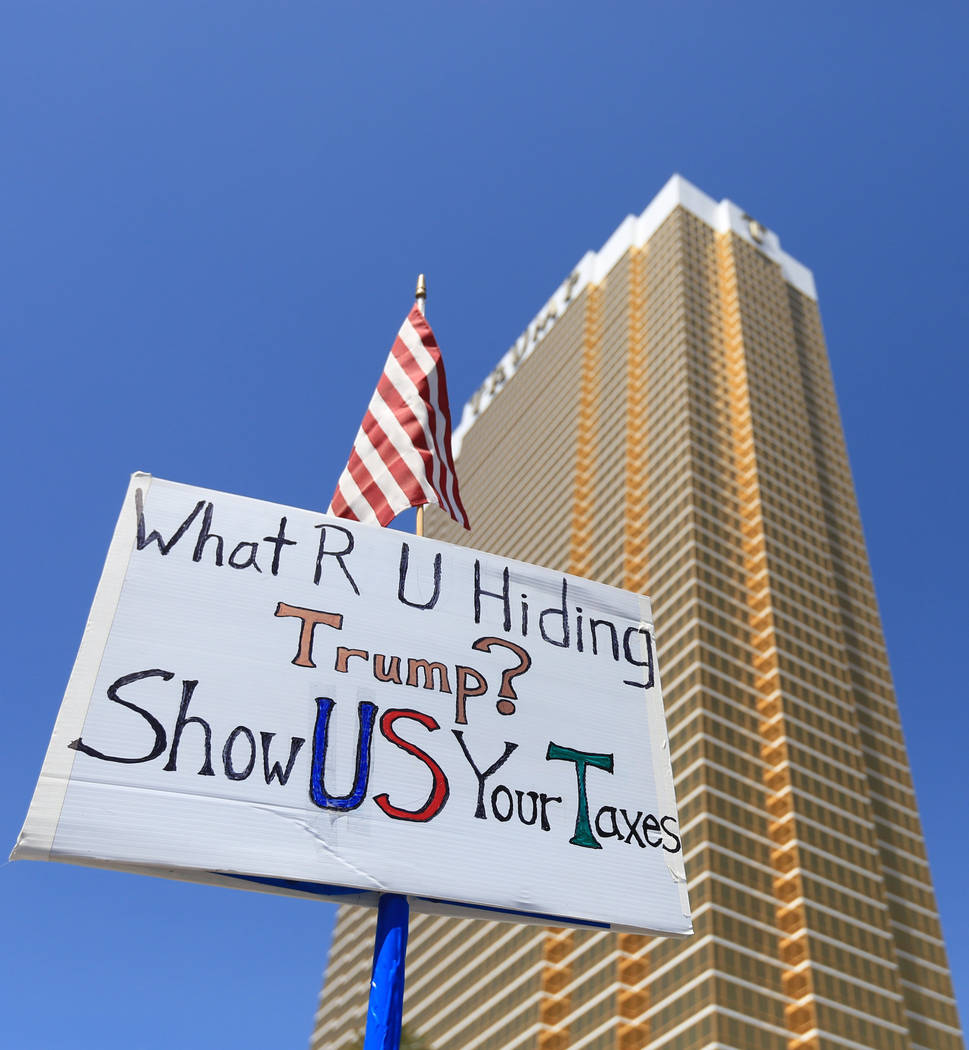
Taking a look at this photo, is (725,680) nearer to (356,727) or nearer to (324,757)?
(356,727)

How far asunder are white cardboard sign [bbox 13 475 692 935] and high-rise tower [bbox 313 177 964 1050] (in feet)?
318

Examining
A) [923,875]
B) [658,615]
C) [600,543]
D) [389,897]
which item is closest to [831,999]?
[923,875]

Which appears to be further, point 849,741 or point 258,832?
point 849,741

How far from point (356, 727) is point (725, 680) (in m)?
124

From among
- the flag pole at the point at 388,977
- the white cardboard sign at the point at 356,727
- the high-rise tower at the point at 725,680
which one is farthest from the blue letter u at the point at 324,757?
the high-rise tower at the point at 725,680

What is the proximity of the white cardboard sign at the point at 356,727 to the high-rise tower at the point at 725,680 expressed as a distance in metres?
97.0

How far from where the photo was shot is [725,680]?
12769 centimetres

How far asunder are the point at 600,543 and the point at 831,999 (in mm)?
72277

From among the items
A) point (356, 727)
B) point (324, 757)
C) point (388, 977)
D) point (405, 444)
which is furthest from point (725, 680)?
point (388, 977)

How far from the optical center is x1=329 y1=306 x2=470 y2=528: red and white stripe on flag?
12672 millimetres

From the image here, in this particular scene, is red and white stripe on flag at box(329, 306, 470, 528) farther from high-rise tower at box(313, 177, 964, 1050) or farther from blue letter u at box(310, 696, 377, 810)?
high-rise tower at box(313, 177, 964, 1050)

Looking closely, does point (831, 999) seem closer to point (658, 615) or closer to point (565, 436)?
point (658, 615)

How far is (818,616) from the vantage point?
142375 millimetres

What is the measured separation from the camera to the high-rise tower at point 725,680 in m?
105
